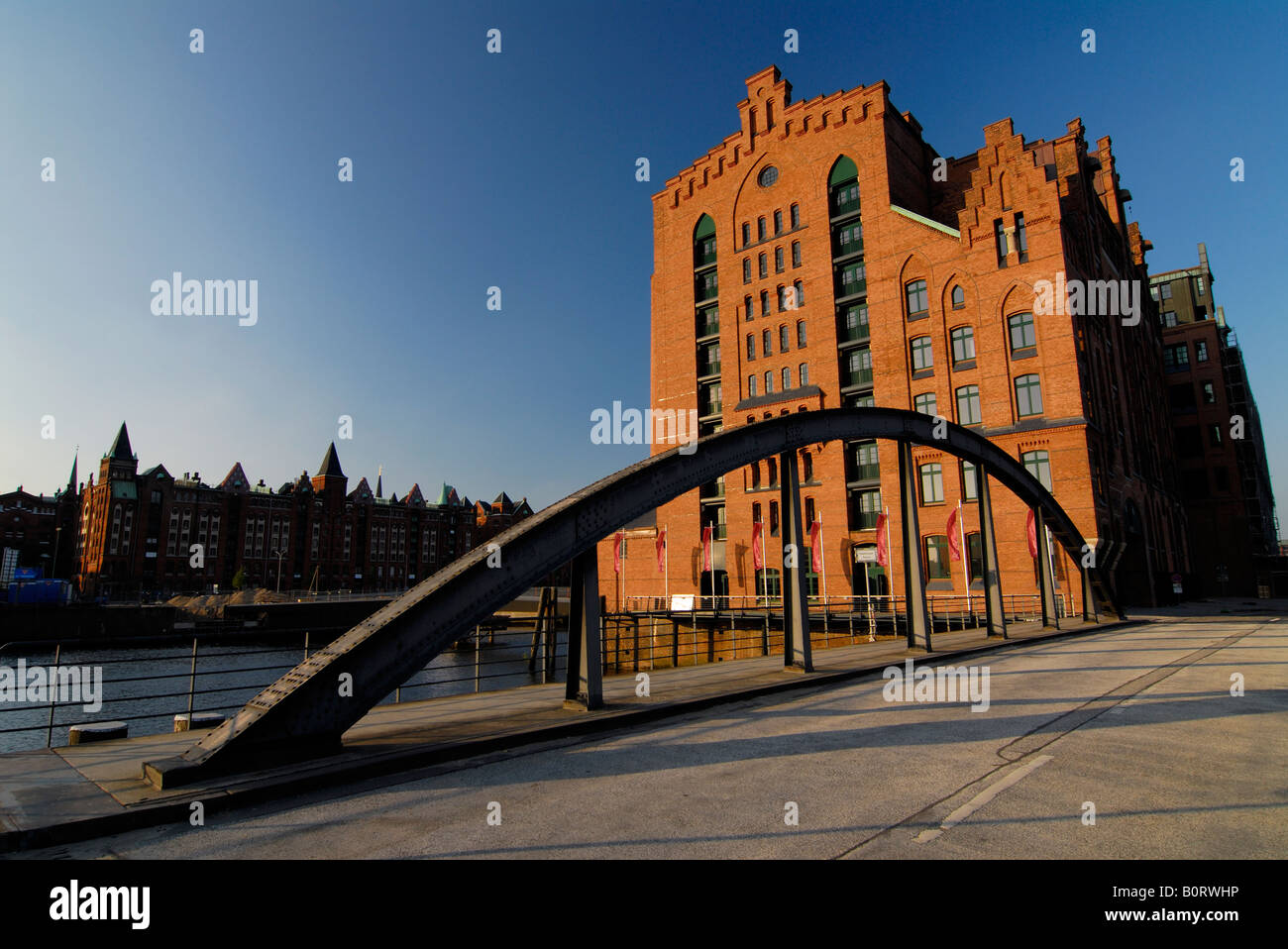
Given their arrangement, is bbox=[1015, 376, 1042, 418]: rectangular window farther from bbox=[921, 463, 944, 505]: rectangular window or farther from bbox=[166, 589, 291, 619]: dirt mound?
bbox=[166, 589, 291, 619]: dirt mound

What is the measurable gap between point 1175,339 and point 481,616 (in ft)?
256

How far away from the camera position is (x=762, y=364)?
45.1 m

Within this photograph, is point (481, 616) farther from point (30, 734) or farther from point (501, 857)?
point (30, 734)

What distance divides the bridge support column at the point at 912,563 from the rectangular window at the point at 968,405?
22.9 metres

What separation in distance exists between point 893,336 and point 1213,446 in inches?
1685

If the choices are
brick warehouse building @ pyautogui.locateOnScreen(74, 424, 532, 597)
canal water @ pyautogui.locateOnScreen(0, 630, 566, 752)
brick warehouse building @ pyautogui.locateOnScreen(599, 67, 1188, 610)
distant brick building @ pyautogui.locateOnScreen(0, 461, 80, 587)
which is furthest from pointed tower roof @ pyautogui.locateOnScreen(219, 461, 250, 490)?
brick warehouse building @ pyautogui.locateOnScreen(599, 67, 1188, 610)

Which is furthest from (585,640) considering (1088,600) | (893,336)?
(893,336)

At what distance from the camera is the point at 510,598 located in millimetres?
6766

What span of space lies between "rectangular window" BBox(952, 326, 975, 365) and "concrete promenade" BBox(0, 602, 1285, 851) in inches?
1135

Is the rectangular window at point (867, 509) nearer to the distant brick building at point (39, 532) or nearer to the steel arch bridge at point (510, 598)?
the steel arch bridge at point (510, 598)

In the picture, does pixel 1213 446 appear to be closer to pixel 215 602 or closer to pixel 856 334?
pixel 856 334

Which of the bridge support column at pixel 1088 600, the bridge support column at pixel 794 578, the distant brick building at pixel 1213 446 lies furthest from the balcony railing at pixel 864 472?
the distant brick building at pixel 1213 446

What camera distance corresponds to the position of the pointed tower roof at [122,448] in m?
96.2
